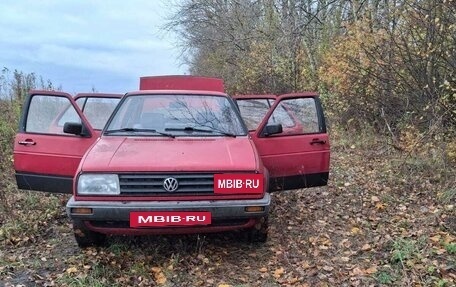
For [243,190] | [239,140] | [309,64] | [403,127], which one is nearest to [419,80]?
[403,127]

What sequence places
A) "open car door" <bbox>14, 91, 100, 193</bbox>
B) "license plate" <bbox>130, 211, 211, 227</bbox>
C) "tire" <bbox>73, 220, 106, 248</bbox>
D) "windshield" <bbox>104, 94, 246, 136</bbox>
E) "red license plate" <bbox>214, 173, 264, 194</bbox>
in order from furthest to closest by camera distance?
"open car door" <bbox>14, 91, 100, 193</bbox> → "windshield" <bbox>104, 94, 246, 136</bbox> → "tire" <bbox>73, 220, 106, 248</bbox> → "red license plate" <bbox>214, 173, 264, 194</bbox> → "license plate" <bbox>130, 211, 211, 227</bbox>

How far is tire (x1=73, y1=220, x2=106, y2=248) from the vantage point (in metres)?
4.42

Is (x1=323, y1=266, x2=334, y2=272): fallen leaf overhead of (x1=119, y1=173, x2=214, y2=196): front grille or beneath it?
beneath

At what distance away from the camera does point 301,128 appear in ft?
18.0

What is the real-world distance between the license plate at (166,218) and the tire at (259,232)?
78 cm

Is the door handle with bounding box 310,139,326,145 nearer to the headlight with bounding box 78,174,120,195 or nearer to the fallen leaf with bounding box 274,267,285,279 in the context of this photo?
the fallen leaf with bounding box 274,267,285,279

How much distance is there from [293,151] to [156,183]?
178 cm

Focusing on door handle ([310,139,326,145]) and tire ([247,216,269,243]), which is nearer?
tire ([247,216,269,243])

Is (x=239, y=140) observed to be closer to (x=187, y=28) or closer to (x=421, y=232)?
(x=421, y=232)

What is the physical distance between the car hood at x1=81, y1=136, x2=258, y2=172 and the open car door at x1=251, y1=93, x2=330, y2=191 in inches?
17.4

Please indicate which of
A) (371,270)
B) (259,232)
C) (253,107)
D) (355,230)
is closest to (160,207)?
(259,232)

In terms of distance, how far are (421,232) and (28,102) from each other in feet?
14.9

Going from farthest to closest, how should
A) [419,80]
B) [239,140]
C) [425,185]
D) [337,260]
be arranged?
[419,80]
[425,185]
[239,140]
[337,260]

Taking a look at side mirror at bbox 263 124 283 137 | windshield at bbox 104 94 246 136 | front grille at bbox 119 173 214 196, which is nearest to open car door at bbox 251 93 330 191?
side mirror at bbox 263 124 283 137
